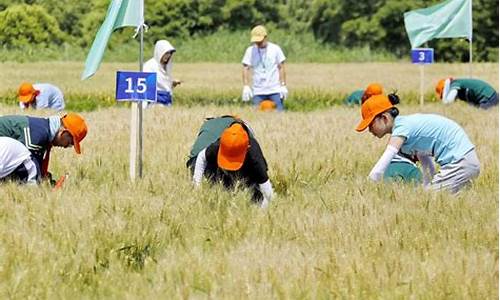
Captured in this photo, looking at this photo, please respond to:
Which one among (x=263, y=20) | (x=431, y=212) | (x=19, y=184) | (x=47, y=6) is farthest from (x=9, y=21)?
(x=263, y=20)

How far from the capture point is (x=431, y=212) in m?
5.65

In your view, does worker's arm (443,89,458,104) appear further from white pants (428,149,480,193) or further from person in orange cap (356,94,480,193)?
white pants (428,149,480,193)

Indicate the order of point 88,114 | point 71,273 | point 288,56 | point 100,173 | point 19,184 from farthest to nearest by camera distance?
1. point 288,56
2. point 88,114
3. point 100,173
4. point 19,184
5. point 71,273

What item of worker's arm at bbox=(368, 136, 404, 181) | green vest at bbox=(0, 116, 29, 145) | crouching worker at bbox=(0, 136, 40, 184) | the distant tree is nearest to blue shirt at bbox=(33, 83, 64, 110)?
green vest at bbox=(0, 116, 29, 145)

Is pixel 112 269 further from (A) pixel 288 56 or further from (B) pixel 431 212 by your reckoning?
(A) pixel 288 56

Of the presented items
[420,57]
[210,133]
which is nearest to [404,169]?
[210,133]

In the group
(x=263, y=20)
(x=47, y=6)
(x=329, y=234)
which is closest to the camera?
(x=329, y=234)

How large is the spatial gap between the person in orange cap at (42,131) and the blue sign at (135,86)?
475 mm

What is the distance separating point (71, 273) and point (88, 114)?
967 cm

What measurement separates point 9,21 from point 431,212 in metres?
18.2

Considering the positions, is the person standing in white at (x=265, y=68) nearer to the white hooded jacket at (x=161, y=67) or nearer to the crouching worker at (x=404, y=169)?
the white hooded jacket at (x=161, y=67)

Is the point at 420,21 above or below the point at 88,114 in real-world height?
above

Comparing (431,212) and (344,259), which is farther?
(431,212)

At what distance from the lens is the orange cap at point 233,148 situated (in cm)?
650
